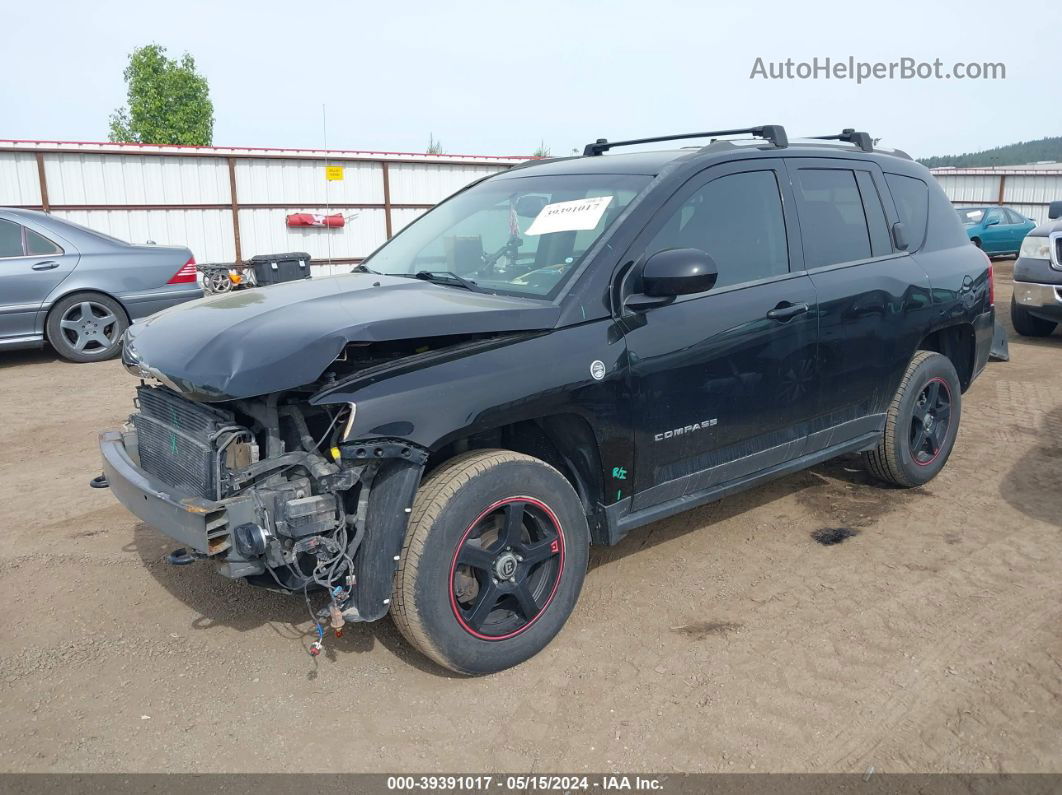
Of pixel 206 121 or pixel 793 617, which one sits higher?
pixel 206 121

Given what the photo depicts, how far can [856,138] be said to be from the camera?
16.1 feet

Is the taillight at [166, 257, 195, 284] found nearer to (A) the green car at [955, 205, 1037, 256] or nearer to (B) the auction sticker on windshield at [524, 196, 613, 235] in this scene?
(B) the auction sticker on windshield at [524, 196, 613, 235]

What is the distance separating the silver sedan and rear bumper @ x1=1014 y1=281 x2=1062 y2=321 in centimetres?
977

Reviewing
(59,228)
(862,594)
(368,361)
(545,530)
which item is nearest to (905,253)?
(862,594)

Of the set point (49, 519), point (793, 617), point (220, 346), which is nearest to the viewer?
point (220, 346)

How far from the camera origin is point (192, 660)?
332 centimetres

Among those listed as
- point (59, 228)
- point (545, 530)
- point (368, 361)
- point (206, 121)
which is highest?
point (206, 121)

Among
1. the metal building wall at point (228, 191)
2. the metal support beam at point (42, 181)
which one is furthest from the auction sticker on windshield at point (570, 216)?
the metal support beam at point (42, 181)

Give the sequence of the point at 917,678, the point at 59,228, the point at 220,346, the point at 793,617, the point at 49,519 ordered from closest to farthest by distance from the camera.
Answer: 1. the point at 220,346
2. the point at 917,678
3. the point at 793,617
4. the point at 49,519
5. the point at 59,228

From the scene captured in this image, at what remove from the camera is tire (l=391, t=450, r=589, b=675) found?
292 centimetres

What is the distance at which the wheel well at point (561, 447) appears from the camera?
3.33 metres

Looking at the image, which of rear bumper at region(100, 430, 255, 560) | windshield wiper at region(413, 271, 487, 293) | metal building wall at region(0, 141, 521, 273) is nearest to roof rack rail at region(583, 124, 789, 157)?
windshield wiper at region(413, 271, 487, 293)

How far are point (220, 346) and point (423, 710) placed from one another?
1436mm

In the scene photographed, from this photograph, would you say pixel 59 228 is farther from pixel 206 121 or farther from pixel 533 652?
pixel 206 121
